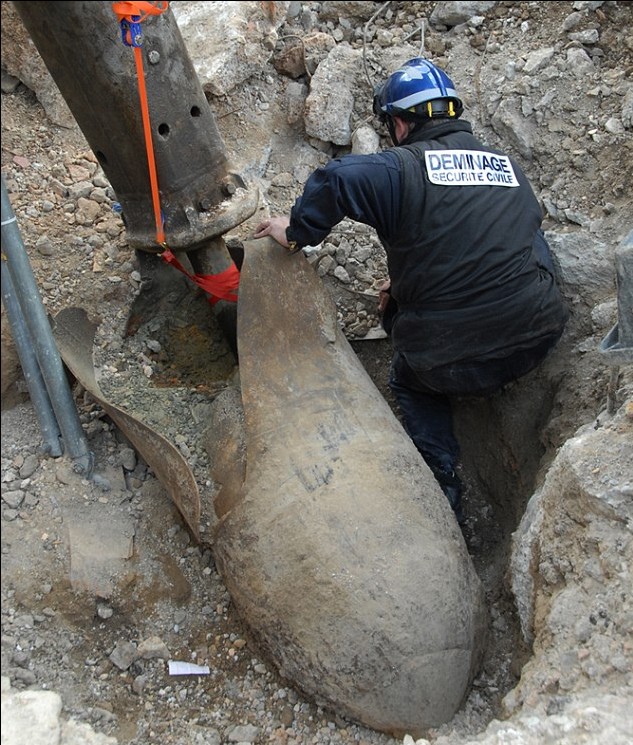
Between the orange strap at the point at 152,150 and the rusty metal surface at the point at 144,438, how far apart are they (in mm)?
486

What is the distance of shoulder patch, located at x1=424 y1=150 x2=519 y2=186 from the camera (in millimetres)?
2783

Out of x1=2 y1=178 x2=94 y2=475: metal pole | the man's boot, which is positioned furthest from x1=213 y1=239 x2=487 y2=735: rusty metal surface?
the man's boot

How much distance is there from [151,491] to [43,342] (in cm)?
69

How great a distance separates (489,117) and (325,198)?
1463mm

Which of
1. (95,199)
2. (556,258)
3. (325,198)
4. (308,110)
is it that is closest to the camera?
(325,198)

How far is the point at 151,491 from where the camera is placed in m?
2.76

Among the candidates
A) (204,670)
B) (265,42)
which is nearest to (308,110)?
(265,42)

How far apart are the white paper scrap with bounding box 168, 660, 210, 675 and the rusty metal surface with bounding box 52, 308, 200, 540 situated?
40cm

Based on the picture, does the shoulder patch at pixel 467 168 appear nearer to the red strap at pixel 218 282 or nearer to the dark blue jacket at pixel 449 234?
the dark blue jacket at pixel 449 234

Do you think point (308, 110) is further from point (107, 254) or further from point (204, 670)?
point (204, 670)

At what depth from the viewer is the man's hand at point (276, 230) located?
2754mm

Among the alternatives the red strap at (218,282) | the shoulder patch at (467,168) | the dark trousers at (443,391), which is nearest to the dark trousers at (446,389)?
the dark trousers at (443,391)

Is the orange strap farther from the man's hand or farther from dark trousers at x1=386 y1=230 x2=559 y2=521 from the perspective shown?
dark trousers at x1=386 y1=230 x2=559 y2=521

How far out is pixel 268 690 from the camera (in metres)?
2.44
